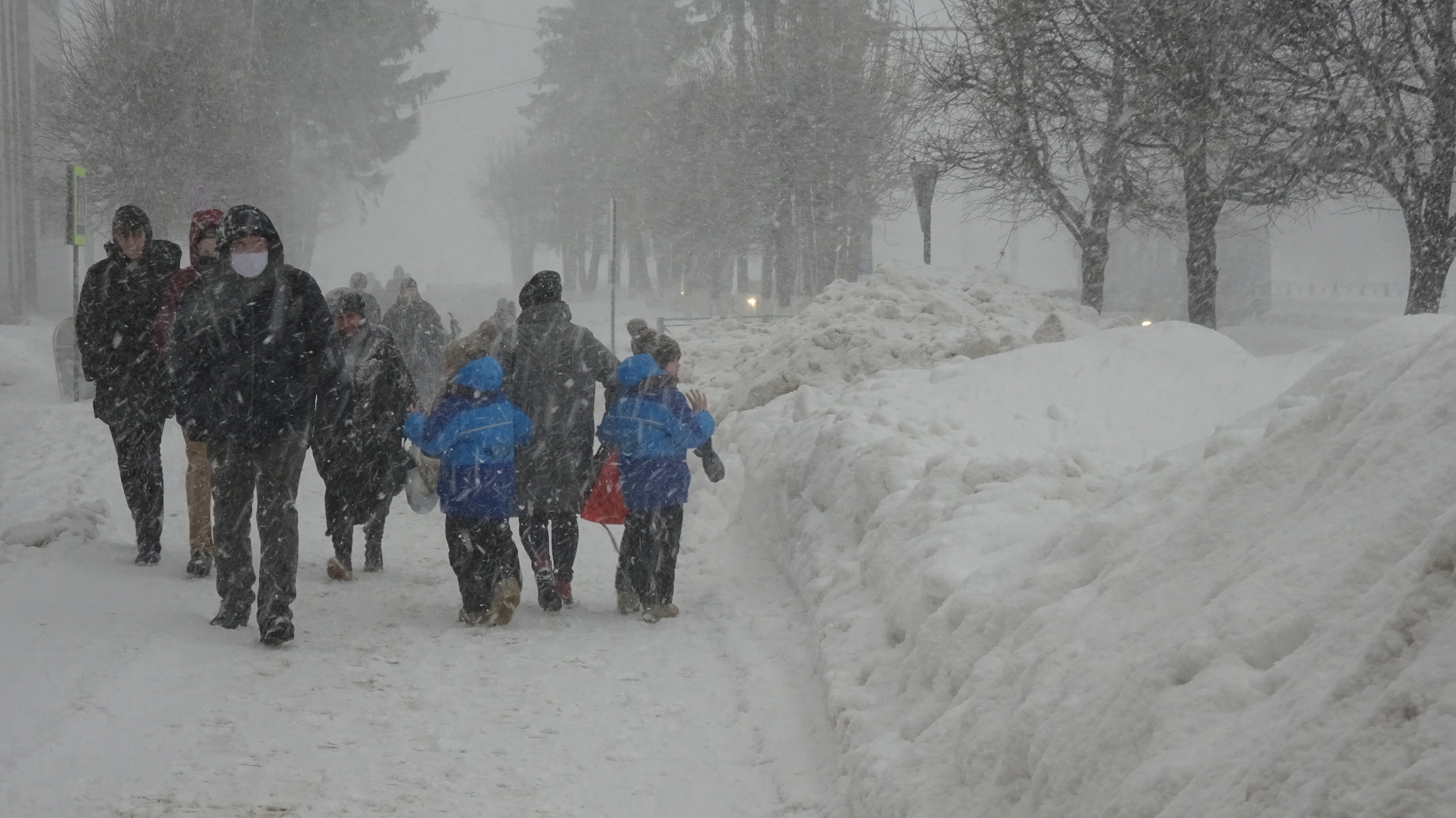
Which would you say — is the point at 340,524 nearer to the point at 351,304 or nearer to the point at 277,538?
the point at 351,304

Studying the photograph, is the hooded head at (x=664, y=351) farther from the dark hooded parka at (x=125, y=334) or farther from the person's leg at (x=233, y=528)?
the dark hooded parka at (x=125, y=334)

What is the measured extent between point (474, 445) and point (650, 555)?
1145 mm

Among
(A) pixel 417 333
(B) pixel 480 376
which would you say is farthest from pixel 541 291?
(A) pixel 417 333

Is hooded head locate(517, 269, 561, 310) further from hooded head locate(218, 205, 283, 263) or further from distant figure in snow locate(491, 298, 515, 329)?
distant figure in snow locate(491, 298, 515, 329)

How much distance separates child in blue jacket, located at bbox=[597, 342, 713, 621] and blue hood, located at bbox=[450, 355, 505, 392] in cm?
74

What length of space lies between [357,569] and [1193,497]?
231 inches

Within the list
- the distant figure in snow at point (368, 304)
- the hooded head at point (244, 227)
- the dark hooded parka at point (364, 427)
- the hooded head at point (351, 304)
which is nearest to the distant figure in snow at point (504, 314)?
the distant figure in snow at point (368, 304)

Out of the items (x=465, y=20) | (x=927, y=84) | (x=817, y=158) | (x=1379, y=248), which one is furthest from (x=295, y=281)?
(x=465, y=20)

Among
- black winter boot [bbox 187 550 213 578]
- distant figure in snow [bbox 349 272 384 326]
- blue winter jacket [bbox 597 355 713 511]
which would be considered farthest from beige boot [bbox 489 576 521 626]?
distant figure in snow [bbox 349 272 384 326]

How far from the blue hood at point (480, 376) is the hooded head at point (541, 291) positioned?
678 millimetres

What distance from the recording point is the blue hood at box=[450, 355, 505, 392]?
22.5 feet

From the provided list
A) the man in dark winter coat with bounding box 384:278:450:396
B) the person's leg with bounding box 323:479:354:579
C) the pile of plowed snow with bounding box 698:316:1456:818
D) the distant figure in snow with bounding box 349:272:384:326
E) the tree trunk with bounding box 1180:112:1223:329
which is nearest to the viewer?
the pile of plowed snow with bounding box 698:316:1456:818

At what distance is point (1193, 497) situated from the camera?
399 centimetres

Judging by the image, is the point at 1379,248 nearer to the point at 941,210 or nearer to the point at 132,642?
the point at 941,210
